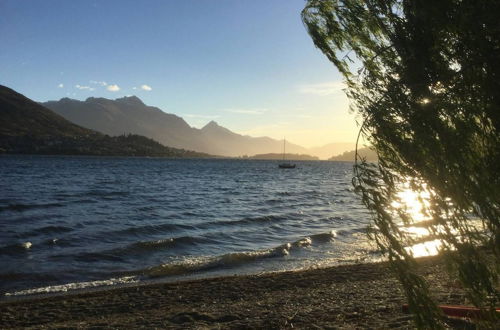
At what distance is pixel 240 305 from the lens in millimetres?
12930

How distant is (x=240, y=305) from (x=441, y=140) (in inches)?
360

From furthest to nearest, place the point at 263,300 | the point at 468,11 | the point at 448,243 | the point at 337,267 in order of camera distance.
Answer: the point at 337,267
the point at 263,300
the point at 448,243
the point at 468,11

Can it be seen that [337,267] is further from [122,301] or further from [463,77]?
[463,77]

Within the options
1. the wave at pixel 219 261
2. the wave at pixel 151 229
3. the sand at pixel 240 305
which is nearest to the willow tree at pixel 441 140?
the sand at pixel 240 305

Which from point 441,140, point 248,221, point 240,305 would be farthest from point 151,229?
point 441,140

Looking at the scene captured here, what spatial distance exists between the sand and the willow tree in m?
3.57

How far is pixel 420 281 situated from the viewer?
21.6 ft

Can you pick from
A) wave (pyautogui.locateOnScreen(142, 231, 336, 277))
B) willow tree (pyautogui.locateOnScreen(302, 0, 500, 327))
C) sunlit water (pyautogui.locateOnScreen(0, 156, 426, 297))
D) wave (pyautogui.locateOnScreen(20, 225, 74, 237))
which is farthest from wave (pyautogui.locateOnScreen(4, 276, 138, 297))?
willow tree (pyautogui.locateOnScreen(302, 0, 500, 327))

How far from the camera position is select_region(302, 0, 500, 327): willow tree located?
18.9ft

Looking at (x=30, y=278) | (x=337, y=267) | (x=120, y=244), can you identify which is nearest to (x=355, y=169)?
(x=337, y=267)

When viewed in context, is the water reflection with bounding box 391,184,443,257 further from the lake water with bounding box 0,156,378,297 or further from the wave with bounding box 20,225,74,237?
the wave with bounding box 20,225,74,237

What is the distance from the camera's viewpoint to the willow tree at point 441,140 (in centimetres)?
576

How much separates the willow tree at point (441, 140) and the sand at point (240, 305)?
11.7 feet

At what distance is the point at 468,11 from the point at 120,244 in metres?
21.8
